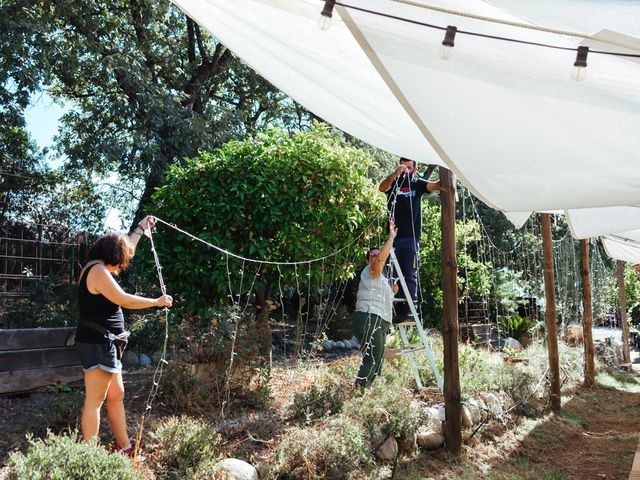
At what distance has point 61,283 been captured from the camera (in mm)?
9156

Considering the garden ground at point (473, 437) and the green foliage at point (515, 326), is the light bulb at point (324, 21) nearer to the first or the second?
the garden ground at point (473, 437)

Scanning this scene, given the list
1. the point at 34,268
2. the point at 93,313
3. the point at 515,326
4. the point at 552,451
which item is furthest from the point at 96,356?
the point at 515,326

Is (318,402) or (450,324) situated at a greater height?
(450,324)

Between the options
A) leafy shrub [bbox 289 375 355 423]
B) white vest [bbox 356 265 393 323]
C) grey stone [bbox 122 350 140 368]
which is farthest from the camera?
grey stone [bbox 122 350 140 368]

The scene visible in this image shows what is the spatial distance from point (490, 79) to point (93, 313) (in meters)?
2.78

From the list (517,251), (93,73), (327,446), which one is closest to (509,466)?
(327,446)

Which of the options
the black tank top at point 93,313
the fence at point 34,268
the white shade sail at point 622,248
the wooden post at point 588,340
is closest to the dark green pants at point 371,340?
the black tank top at point 93,313

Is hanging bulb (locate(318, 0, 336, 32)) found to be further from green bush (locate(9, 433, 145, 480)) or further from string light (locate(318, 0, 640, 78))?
green bush (locate(9, 433, 145, 480))

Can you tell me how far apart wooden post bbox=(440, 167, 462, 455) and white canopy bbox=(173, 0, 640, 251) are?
63.8 inches

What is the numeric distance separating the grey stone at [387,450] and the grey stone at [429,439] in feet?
1.51

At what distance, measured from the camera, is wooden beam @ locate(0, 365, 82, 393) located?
541cm

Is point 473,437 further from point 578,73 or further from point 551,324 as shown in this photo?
point 578,73

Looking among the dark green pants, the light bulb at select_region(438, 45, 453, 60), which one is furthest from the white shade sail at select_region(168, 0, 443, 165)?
the dark green pants

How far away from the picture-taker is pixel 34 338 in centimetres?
568
